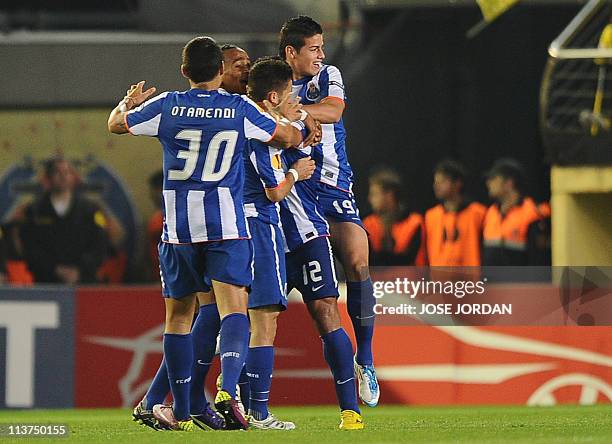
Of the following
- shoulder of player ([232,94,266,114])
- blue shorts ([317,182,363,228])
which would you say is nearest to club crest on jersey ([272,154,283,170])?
shoulder of player ([232,94,266,114])

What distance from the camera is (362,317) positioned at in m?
8.69

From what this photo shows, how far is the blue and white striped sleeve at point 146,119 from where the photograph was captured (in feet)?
25.5

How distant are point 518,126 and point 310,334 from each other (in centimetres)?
510

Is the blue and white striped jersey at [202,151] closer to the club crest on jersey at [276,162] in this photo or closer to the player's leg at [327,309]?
the club crest on jersey at [276,162]

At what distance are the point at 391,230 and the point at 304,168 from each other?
5570 millimetres

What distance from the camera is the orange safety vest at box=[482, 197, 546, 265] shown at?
524 inches

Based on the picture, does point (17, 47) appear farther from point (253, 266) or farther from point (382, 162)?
point (253, 266)

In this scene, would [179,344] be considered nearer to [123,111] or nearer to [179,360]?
[179,360]

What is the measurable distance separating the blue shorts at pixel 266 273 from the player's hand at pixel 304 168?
371 mm

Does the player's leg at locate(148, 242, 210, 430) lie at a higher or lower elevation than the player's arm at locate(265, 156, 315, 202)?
lower

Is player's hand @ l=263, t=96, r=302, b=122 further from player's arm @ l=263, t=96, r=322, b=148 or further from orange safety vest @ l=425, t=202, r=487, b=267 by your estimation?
orange safety vest @ l=425, t=202, r=487, b=267

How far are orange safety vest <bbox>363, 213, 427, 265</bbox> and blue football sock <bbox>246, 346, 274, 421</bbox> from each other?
5372 millimetres

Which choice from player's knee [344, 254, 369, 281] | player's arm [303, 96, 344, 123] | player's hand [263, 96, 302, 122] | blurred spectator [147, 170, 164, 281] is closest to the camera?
player's hand [263, 96, 302, 122]

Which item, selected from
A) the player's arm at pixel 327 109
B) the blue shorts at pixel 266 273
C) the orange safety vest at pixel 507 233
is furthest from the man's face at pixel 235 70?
the orange safety vest at pixel 507 233
